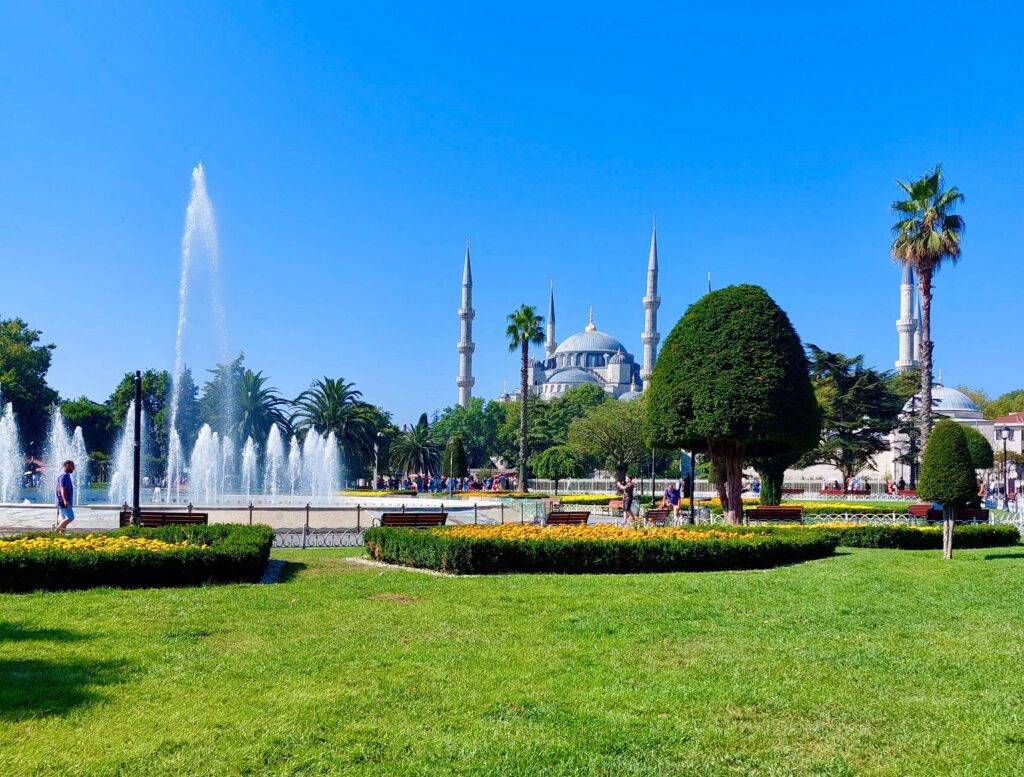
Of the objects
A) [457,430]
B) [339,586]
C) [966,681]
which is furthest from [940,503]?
[457,430]

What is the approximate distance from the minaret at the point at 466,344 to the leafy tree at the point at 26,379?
144 feet

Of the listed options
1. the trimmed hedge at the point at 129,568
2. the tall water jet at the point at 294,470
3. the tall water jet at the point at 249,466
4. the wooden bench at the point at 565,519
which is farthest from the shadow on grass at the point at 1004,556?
the tall water jet at the point at 294,470

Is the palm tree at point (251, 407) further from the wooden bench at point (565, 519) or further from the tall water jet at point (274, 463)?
the wooden bench at point (565, 519)

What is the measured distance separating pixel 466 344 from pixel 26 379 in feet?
157

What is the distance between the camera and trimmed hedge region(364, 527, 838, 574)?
10.8 m

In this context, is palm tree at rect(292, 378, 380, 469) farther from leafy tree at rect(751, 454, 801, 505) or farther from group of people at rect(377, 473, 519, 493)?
→ leafy tree at rect(751, 454, 801, 505)

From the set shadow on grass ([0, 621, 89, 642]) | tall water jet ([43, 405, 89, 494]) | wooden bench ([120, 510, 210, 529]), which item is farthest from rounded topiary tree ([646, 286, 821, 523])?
tall water jet ([43, 405, 89, 494])

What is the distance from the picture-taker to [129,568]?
9.27 metres

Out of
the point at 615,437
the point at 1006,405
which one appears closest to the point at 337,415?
the point at 615,437

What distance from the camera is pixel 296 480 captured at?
3909 cm

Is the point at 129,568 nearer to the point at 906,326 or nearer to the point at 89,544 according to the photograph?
the point at 89,544

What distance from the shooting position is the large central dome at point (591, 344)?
122 meters

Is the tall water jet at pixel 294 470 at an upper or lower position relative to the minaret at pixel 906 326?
lower

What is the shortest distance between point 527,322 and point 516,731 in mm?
36655
